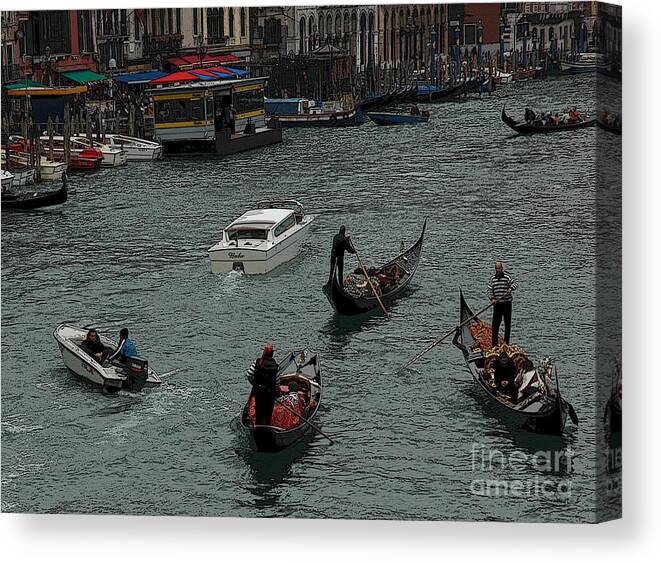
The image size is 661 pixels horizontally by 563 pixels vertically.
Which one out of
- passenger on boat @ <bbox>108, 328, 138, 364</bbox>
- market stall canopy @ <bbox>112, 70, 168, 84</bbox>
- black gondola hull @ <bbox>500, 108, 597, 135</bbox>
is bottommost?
passenger on boat @ <bbox>108, 328, 138, 364</bbox>

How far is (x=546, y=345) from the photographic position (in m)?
11.0

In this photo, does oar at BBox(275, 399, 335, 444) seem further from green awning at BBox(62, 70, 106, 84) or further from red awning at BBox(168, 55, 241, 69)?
green awning at BBox(62, 70, 106, 84)

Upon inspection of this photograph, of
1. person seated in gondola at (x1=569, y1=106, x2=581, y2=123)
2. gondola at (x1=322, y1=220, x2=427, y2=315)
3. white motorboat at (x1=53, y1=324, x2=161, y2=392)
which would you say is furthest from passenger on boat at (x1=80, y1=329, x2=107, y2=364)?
person seated in gondola at (x1=569, y1=106, x2=581, y2=123)

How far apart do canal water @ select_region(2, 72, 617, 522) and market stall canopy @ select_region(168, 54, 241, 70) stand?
651mm

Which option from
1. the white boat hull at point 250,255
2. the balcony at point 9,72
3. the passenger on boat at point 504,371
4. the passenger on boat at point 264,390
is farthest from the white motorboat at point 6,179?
the passenger on boat at point 504,371

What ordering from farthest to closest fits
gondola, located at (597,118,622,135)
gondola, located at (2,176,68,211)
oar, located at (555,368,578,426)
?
gondola, located at (2,176,68,211)
oar, located at (555,368,578,426)
gondola, located at (597,118,622,135)

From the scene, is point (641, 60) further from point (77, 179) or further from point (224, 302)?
point (77, 179)

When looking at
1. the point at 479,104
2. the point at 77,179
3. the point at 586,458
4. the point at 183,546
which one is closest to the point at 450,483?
the point at 586,458

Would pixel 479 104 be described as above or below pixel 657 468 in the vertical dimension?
above

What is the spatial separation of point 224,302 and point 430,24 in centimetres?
230

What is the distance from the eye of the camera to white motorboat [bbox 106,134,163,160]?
460 inches

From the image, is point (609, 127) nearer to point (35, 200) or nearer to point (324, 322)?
point (324, 322)

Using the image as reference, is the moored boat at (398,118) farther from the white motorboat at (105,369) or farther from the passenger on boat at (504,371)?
the white motorboat at (105,369)

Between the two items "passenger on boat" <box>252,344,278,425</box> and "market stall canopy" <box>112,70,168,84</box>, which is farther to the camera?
"market stall canopy" <box>112,70,168,84</box>
